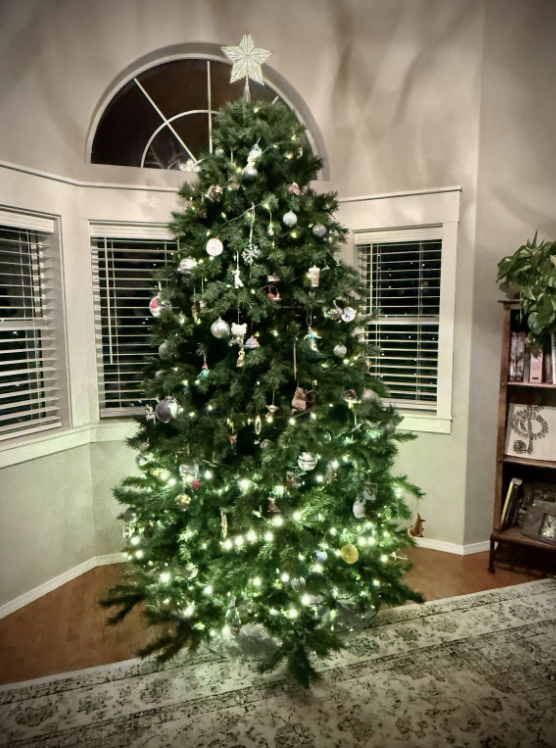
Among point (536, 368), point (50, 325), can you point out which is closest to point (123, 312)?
point (50, 325)

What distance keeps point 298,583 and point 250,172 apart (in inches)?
64.9

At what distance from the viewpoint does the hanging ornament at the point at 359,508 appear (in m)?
2.21

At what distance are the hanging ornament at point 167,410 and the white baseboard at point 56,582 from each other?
4.87 ft

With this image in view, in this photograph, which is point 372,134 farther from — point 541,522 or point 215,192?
point 541,522

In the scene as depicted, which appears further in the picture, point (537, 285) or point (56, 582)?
point (56, 582)

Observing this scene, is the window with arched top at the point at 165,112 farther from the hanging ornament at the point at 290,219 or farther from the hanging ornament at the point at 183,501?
the hanging ornament at the point at 183,501

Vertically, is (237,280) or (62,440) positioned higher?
(237,280)

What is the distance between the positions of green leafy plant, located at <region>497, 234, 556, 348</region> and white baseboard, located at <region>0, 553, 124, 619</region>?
275 cm

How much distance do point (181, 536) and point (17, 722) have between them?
2.90ft

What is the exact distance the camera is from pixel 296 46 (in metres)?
3.20

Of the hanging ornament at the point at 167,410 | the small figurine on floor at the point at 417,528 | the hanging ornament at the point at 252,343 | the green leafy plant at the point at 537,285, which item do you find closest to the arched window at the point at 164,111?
the hanging ornament at the point at 252,343

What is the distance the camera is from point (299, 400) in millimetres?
2119

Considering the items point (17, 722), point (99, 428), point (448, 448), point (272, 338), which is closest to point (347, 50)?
→ point (272, 338)

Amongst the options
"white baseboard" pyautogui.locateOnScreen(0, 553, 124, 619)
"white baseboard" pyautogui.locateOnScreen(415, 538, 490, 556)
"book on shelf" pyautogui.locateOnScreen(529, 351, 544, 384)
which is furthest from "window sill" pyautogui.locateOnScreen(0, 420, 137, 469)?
"book on shelf" pyautogui.locateOnScreen(529, 351, 544, 384)
